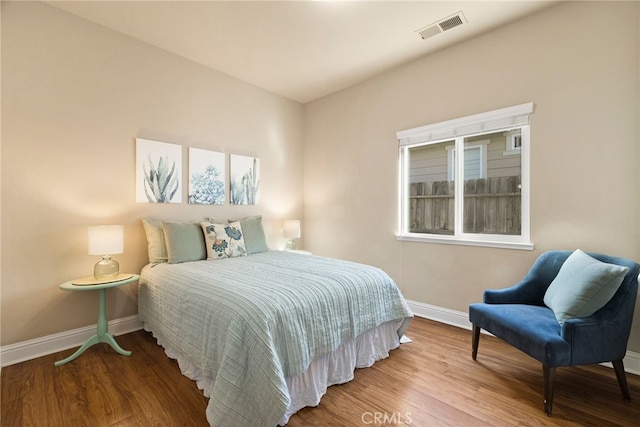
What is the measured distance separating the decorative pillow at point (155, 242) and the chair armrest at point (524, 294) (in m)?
3.04

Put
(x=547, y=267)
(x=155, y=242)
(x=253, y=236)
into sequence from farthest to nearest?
1. (x=253, y=236)
2. (x=155, y=242)
3. (x=547, y=267)

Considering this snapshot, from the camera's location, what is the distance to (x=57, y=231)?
2.46m

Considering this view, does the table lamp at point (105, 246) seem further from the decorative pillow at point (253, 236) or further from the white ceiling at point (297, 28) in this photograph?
the white ceiling at point (297, 28)

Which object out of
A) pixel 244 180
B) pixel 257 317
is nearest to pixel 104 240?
pixel 257 317

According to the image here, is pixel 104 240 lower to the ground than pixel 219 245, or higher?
higher

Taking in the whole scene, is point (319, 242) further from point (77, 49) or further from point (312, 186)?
point (77, 49)

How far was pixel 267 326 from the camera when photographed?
155 cm

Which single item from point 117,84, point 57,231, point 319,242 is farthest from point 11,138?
point 319,242

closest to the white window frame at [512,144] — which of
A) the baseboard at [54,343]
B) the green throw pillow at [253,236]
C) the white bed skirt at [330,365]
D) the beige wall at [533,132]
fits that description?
the beige wall at [533,132]

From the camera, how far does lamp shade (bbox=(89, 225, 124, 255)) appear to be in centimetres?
229

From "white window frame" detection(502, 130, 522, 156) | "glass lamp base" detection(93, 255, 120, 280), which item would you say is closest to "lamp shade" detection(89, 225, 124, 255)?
"glass lamp base" detection(93, 255, 120, 280)

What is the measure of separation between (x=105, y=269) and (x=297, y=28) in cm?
282

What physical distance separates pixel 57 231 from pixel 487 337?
405 cm

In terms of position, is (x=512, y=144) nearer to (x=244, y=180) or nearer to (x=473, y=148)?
(x=473, y=148)
